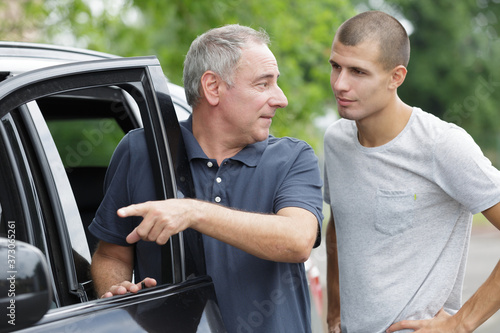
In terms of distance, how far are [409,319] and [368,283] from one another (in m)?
0.17

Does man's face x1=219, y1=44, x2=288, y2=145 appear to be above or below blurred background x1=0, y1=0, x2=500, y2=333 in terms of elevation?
below

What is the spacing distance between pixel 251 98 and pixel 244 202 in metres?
0.37

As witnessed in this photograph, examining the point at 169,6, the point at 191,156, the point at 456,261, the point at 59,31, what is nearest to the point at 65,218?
the point at 191,156

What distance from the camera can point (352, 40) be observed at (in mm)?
2393

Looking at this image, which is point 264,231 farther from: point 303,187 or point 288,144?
point 288,144

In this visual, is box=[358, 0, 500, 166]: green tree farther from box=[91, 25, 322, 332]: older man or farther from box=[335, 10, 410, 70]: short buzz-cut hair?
box=[91, 25, 322, 332]: older man

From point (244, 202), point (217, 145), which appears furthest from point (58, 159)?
point (244, 202)

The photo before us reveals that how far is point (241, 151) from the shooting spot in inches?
92.7

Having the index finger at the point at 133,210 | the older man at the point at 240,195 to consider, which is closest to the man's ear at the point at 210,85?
the older man at the point at 240,195

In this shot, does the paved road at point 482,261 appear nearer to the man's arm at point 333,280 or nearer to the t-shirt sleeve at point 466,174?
the man's arm at point 333,280

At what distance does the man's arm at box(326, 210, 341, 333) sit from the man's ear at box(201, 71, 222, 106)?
71 centimetres

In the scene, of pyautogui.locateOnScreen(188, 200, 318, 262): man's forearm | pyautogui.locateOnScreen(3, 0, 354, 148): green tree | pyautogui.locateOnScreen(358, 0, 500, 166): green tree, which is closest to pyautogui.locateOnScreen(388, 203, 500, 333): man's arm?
pyautogui.locateOnScreen(188, 200, 318, 262): man's forearm

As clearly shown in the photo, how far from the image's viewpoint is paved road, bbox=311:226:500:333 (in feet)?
24.5

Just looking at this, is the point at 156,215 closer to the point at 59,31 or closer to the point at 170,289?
the point at 170,289
